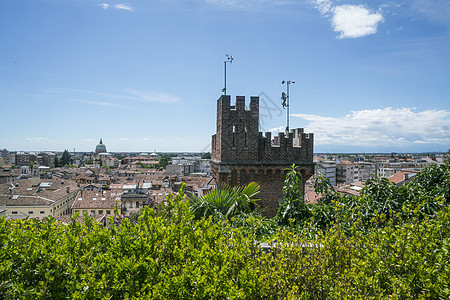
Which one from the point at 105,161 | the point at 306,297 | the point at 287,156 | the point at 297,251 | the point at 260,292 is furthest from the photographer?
the point at 105,161

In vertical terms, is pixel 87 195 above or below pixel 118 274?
below

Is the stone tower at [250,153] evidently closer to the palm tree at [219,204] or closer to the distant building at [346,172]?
the palm tree at [219,204]

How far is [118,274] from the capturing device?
2.84 m

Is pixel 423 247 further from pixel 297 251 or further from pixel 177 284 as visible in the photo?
pixel 177 284

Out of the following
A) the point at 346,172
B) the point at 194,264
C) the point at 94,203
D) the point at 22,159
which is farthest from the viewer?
the point at 22,159

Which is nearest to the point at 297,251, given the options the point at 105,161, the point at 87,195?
the point at 87,195

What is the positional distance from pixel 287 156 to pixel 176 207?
8165mm

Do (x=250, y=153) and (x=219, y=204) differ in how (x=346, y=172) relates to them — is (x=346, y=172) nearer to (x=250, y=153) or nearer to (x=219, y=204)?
(x=250, y=153)

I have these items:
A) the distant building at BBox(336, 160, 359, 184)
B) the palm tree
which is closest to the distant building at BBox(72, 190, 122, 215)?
the palm tree

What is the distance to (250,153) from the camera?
1098 cm

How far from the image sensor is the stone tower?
10875 millimetres

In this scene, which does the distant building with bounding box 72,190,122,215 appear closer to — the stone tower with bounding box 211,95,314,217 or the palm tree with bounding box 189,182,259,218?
the stone tower with bounding box 211,95,314,217

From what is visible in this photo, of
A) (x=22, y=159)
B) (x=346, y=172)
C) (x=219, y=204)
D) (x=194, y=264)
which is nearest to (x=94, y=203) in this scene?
(x=219, y=204)

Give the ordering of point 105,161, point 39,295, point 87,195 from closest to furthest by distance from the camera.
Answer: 1. point 39,295
2. point 87,195
3. point 105,161
